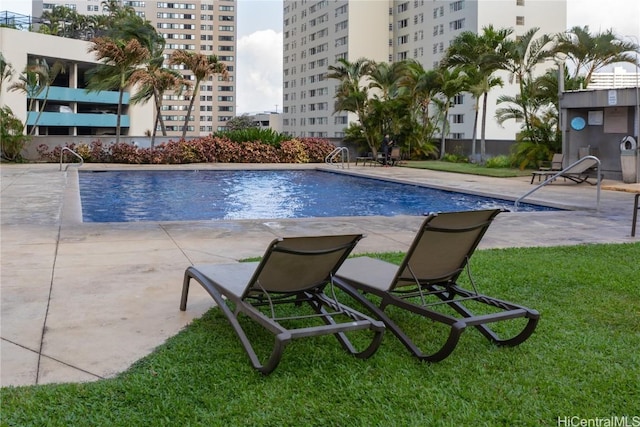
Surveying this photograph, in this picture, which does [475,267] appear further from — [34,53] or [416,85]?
[34,53]

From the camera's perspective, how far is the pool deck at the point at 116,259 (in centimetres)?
446

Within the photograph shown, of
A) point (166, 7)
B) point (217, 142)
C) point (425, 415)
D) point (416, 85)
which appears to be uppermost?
point (166, 7)

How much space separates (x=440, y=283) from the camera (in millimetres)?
4922

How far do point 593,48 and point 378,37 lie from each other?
58.9 m

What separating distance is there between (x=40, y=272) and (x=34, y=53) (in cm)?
4780

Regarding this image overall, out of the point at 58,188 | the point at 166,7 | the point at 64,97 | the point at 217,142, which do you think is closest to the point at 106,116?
the point at 64,97

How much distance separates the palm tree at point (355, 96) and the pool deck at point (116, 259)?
57.3 ft

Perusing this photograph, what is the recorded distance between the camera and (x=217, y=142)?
101 feet

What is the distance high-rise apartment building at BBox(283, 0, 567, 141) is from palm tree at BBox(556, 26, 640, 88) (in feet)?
101

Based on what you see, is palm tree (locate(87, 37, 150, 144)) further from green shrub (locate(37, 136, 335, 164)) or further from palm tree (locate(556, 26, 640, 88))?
palm tree (locate(556, 26, 640, 88))

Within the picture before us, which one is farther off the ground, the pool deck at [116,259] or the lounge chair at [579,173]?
the lounge chair at [579,173]

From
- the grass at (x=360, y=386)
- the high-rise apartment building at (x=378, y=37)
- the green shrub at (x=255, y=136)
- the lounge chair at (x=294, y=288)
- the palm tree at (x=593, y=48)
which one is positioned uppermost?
the high-rise apartment building at (x=378, y=37)

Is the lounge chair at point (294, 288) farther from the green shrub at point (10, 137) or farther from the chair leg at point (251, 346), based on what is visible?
the green shrub at point (10, 137)

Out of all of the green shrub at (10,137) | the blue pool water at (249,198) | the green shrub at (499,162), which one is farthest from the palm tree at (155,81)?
the green shrub at (499,162)
